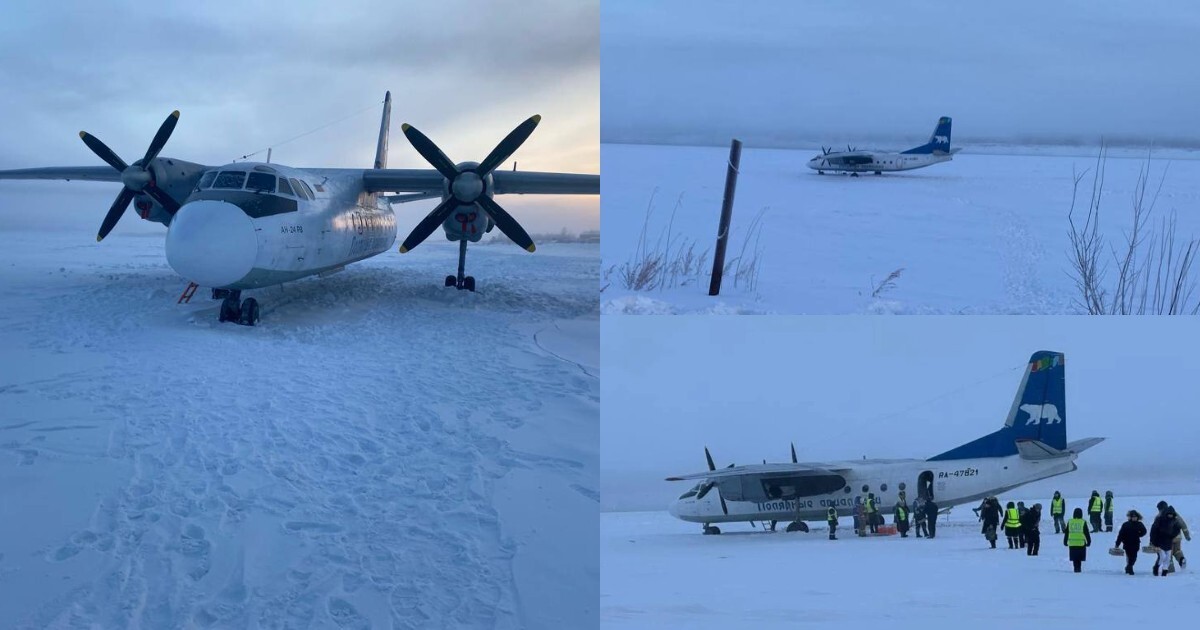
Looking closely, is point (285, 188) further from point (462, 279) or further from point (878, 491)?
point (878, 491)

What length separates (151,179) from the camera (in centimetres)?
1484

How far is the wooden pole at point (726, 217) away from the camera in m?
3.96

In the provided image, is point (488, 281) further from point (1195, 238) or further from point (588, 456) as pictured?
point (1195, 238)

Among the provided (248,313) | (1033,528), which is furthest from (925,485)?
(248,313)

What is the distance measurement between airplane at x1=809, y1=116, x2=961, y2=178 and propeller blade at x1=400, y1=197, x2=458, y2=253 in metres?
9.05

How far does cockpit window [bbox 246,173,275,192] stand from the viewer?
448 inches

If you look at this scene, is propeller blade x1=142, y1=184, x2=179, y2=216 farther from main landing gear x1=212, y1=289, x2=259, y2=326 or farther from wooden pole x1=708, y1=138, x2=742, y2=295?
wooden pole x1=708, y1=138, x2=742, y2=295

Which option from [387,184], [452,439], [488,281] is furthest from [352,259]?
[452,439]

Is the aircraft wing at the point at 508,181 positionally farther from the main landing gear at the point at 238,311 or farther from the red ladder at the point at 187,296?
the main landing gear at the point at 238,311

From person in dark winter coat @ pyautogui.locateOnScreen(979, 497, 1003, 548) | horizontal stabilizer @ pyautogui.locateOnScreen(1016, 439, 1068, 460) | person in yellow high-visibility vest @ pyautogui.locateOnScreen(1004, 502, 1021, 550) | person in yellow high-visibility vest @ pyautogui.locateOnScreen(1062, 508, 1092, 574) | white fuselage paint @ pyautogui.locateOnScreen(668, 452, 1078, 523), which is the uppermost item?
horizontal stabilizer @ pyautogui.locateOnScreen(1016, 439, 1068, 460)

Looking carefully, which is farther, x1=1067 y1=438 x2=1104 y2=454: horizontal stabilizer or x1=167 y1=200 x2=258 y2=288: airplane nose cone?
x1=167 y1=200 x2=258 y2=288: airplane nose cone

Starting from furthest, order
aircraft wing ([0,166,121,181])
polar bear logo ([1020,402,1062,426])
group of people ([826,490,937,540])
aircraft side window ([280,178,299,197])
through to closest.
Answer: aircraft wing ([0,166,121,181]) < aircraft side window ([280,178,299,197]) < group of people ([826,490,937,540]) < polar bear logo ([1020,402,1062,426])

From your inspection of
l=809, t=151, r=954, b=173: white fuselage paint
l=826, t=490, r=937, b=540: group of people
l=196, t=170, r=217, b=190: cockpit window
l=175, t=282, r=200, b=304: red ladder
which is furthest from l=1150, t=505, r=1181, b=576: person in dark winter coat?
l=175, t=282, r=200, b=304: red ladder

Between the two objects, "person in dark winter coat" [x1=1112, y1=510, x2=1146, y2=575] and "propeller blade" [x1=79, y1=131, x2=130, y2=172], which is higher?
"propeller blade" [x1=79, y1=131, x2=130, y2=172]
